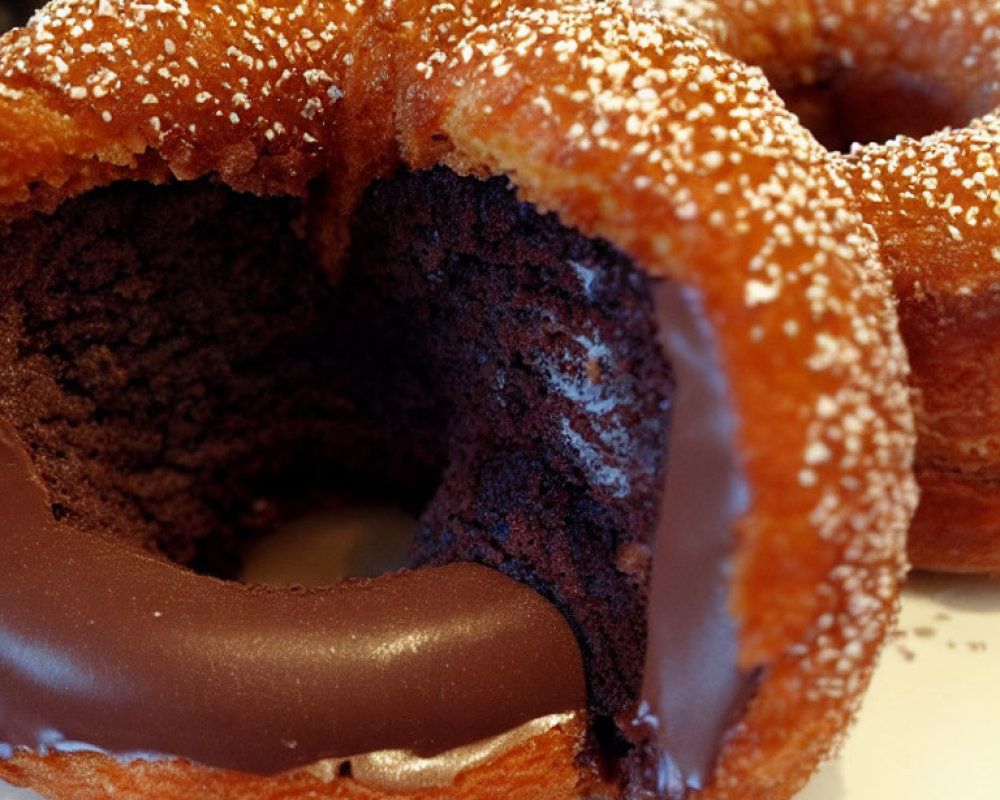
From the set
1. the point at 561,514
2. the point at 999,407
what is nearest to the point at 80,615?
the point at 561,514

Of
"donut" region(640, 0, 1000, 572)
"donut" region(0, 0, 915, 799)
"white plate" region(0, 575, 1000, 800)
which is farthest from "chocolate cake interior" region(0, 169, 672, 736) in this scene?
"donut" region(640, 0, 1000, 572)

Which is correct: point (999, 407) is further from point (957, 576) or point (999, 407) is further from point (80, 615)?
point (80, 615)

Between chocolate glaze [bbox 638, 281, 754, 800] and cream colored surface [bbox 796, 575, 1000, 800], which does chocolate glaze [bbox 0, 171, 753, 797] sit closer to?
chocolate glaze [bbox 638, 281, 754, 800]

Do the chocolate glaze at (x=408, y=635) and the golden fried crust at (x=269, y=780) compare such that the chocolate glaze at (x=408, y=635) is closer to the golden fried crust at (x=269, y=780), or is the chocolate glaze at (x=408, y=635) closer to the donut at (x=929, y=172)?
the golden fried crust at (x=269, y=780)

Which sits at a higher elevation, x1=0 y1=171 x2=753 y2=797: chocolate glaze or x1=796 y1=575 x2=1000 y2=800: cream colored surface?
x1=0 y1=171 x2=753 y2=797: chocolate glaze

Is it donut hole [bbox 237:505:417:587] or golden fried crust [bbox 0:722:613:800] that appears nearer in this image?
golden fried crust [bbox 0:722:613:800]

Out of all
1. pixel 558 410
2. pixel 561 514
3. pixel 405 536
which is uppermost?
pixel 558 410
